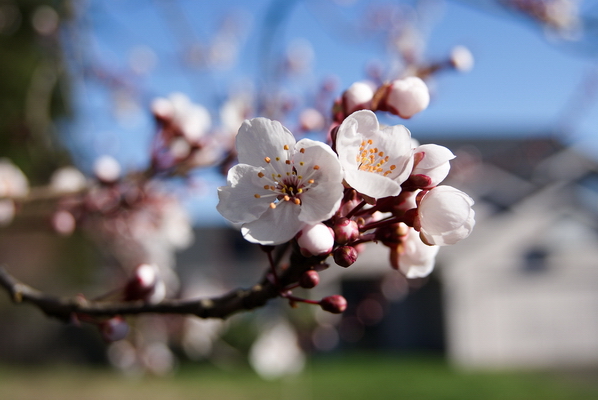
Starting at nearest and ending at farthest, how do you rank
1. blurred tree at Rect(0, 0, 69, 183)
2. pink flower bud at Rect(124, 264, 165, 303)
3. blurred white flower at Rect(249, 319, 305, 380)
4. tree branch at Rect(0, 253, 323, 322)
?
tree branch at Rect(0, 253, 323, 322) → pink flower bud at Rect(124, 264, 165, 303) → blurred tree at Rect(0, 0, 69, 183) → blurred white flower at Rect(249, 319, 305, 380)

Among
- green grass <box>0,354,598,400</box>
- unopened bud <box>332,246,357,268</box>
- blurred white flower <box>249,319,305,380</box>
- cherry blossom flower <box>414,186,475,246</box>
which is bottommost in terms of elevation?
unopened bud <box>332,246,357,268</box>

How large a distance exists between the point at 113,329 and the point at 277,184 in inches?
22.9

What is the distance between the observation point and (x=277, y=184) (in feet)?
2.96

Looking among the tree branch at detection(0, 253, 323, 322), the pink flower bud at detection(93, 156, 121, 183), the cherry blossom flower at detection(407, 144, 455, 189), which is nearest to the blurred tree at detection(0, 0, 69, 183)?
the pink flower bud at detection(93, 156, 121, 183)

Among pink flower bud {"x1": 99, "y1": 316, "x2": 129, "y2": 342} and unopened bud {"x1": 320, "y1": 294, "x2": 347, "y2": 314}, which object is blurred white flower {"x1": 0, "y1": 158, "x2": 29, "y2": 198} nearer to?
pink flower bud {"x1": 99, "y1": 316, "x2": 129, "y2": 342}

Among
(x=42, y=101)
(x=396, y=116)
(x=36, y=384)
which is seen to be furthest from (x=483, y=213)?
(x=396, y=116)

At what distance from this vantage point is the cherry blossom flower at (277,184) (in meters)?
0.80

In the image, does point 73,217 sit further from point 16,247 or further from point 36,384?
point 16,247

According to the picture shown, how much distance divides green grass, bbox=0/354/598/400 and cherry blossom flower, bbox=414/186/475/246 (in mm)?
8080

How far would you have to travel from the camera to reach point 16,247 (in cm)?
1220

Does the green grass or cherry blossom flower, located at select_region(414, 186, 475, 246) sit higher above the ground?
the green grass

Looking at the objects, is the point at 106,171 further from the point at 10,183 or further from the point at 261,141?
the point at 261,141

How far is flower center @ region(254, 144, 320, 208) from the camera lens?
0.86 meters

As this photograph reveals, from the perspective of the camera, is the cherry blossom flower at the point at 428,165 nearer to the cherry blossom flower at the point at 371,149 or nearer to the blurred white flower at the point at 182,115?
the cherry blossom flower at the point at 371,149
